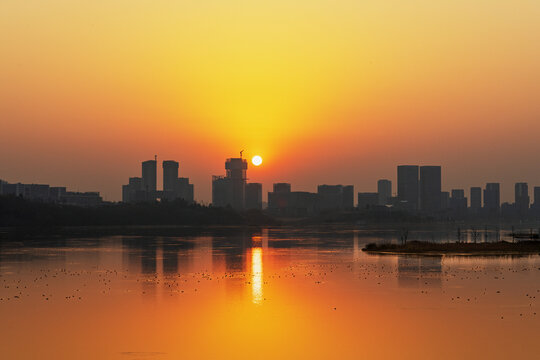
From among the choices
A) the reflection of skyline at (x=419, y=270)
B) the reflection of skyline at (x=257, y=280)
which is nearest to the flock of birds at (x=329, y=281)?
the reflection of skyline at (x=419, y=270)

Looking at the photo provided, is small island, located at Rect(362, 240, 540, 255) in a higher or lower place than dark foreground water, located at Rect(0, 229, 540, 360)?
lower

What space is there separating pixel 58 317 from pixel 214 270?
27159 mm

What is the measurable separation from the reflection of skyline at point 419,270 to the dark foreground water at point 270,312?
16cm

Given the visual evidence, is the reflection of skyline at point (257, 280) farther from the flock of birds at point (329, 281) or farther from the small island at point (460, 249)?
the small island at point (460, 249)

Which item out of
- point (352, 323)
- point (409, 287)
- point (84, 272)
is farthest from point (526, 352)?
point (84, 272)

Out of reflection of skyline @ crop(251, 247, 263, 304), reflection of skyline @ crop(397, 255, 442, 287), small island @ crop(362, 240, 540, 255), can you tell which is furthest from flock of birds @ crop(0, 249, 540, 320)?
small island @ crop(362, 240, 540, 255)

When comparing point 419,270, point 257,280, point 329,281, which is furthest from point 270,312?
point 419,270

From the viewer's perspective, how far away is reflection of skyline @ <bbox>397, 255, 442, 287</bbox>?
49.6 meters

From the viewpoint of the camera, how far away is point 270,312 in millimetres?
36156

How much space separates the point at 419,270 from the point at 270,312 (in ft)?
86.8

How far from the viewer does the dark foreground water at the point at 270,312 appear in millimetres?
27297

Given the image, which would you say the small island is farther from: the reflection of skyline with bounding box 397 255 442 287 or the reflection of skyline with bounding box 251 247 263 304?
the reflection of skyline with bounding box 251 247 263 304

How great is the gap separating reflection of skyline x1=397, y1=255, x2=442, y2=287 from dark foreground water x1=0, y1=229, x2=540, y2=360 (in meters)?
0.16

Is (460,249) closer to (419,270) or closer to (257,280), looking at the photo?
(419,270)
